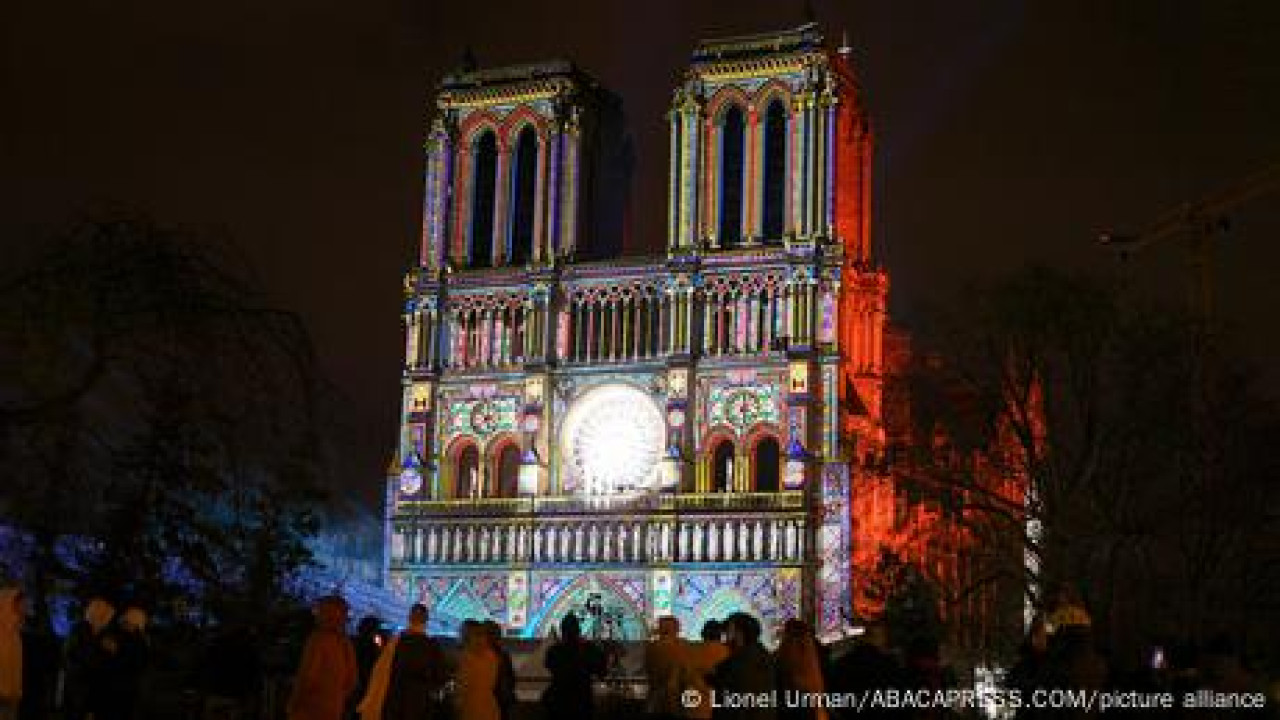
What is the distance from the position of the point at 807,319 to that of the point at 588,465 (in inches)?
404

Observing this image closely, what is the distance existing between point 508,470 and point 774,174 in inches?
619

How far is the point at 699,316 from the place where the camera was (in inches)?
2832

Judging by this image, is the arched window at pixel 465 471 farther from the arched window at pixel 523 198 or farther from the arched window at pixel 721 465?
the arched window at pixel 721 465

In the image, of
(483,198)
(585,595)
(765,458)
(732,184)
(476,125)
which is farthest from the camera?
(483,198)

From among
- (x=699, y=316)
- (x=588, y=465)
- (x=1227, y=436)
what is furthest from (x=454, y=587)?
(x=1227, y=436)

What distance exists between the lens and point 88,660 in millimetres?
22266

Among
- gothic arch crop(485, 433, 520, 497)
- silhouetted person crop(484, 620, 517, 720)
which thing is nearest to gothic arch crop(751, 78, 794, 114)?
gothic arch crop(485, 433, 520, 497)

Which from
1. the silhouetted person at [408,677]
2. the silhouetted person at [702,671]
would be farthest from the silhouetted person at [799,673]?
the silhouetted person at [408,677]

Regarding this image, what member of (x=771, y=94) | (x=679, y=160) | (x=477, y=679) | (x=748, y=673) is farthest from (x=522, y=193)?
(x=748, y=673)

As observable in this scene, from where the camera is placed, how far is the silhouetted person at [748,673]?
66.4 feet

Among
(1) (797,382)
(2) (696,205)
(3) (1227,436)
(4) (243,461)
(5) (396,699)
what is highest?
(2) (696,205)

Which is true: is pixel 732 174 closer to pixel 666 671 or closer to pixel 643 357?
pixel 643 357

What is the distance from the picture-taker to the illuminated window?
248 ft

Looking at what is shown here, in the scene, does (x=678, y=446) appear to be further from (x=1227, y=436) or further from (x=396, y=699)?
(x=396, y=699)
